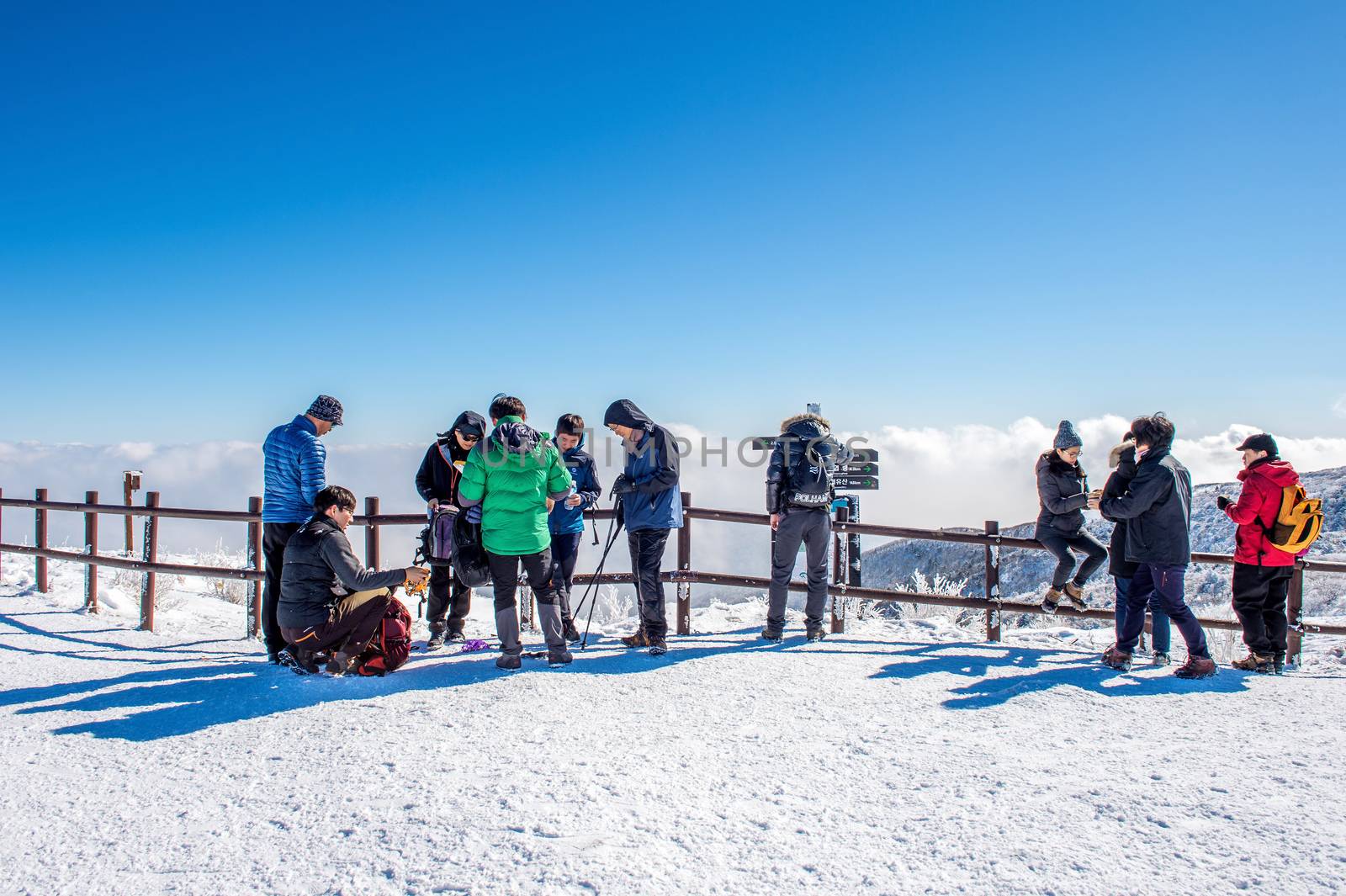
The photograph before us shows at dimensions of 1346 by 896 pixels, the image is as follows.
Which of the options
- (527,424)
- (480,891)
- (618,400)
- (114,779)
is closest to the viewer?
(480,891)

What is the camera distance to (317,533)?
15.3 ft

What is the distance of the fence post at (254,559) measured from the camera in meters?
6.68

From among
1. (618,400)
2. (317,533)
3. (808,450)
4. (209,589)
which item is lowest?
(209,589)

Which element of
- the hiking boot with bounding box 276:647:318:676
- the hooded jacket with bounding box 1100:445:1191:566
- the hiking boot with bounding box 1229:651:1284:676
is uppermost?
the hooded jacket with bounding box 1100:445:1191:566

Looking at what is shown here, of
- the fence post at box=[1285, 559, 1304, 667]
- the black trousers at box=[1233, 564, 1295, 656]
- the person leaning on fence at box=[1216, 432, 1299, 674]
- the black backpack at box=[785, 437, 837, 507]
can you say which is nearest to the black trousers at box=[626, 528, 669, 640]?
the black backpack at box=[785, 437, 837, 507]

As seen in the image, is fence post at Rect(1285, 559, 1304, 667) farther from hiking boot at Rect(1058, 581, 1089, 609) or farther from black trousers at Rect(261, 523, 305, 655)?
black trousers at Rect(261, 523, 305, 655)

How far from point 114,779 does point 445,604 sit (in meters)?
2.80

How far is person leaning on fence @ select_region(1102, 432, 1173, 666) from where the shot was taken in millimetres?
5531

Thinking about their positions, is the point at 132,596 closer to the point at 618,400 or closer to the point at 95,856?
the point at 618,400

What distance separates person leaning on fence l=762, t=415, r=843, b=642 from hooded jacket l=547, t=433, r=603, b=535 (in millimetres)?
1402

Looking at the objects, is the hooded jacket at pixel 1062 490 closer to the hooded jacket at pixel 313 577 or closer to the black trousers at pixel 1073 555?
the black trousers at pixel 1073 555

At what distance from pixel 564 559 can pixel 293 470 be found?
6.52 ft

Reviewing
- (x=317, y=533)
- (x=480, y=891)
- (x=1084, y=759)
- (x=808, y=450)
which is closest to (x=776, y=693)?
(x=1084, y=759)

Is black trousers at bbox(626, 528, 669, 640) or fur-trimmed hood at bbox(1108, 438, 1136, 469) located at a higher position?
fur-trimmed hood at bbox(1108, 438, 1136, 469)
